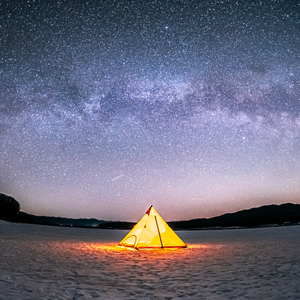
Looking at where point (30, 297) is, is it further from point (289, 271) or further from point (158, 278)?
point (289, 271)

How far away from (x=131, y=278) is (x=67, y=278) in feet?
4.81

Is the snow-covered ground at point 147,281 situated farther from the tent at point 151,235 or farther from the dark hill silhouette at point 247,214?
the dark hill silhouette at point 247,214

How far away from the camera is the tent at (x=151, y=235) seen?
1251cm

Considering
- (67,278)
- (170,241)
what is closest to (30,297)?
(67,278)

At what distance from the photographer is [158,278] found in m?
6.29

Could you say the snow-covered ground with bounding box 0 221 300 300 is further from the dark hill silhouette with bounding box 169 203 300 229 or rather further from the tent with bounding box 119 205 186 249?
the dark hill silhouette with bounding box 169 203 300 229

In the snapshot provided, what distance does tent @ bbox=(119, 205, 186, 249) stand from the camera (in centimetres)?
1251

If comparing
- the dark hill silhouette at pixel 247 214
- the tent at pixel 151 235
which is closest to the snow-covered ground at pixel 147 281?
the tent at pixel 151 235

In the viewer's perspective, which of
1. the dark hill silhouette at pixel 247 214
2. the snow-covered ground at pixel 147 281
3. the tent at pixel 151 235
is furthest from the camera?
the dark hill silhouette at pixel 247 214

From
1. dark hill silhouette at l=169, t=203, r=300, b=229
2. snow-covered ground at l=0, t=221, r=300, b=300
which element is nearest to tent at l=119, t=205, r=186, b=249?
snow-covered ground at l=0, t=221, r=300, b=300

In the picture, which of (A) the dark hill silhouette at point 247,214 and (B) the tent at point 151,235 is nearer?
(B) the tent at point 151,235

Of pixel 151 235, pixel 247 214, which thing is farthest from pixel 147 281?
pixel 247 214

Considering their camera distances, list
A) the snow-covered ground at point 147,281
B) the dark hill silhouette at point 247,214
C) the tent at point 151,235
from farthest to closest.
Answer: the dark hill silhouette at point 247,214, the tent at point 151,235, the snow-covered ground at point 147,281

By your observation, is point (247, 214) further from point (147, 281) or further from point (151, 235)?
point (147, 281)
